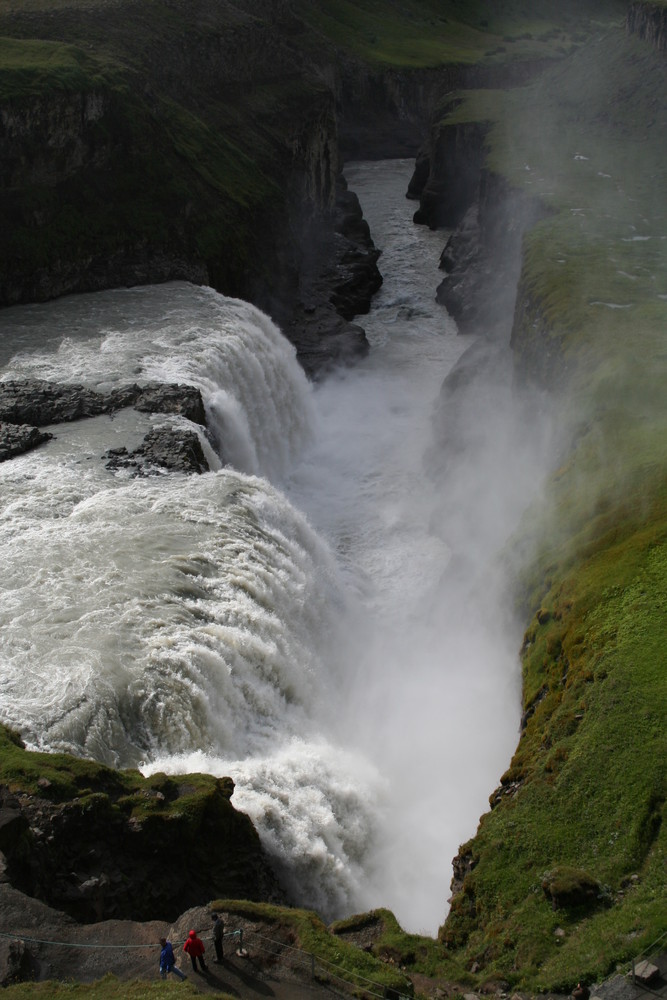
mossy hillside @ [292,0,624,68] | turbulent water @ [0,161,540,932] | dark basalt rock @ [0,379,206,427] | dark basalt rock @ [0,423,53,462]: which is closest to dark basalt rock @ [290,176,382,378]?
turbulent water @ [0,161,540,932]

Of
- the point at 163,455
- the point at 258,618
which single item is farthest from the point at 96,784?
the point at 163,455

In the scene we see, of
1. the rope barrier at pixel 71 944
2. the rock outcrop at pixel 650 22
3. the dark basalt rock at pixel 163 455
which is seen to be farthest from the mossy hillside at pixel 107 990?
the rock outcrop at pixel 650 22

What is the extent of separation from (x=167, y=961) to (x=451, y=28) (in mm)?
162917

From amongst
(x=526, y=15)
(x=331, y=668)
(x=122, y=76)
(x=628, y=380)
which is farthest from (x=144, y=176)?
(x=526, y=15)

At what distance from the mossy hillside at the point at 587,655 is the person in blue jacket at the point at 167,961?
19.0 feet

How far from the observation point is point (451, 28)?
154125mm

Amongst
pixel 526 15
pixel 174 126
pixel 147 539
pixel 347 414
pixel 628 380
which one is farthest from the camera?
pixel 526 15

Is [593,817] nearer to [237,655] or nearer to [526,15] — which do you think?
[237,655]

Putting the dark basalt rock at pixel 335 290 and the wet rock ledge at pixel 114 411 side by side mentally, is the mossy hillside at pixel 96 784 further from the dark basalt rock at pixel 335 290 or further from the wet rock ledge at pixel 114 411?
the dark basalt rock at pixel 335 290

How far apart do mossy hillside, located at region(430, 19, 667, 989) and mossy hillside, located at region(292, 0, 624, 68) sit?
266 ft

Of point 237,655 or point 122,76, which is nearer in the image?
point 237,655

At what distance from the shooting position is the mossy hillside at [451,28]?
420 feet

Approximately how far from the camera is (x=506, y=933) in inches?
727

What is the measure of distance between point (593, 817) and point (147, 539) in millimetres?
15945
